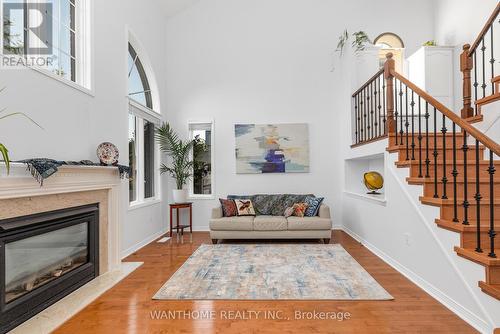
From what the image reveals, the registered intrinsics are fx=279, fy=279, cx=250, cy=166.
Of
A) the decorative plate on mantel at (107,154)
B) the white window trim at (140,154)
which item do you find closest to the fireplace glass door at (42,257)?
the decorative plate on mantel at (107,154)

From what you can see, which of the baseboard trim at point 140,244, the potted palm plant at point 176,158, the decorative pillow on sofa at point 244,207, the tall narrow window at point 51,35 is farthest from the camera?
the potted palm plant at point 176,158

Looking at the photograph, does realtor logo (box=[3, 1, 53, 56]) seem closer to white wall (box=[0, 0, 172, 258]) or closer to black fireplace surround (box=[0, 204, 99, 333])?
white wall (box=[0, 0, 172, 258])

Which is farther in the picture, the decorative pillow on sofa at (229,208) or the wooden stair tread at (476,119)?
the decorative pillow on sofa at (229,208)

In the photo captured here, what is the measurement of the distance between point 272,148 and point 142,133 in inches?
98.7

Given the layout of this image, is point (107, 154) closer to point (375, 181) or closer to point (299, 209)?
point (299, 209)

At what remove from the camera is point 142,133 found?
501 cm

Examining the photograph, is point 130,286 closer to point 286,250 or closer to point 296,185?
point 286,250

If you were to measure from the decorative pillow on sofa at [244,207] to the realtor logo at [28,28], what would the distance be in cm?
345

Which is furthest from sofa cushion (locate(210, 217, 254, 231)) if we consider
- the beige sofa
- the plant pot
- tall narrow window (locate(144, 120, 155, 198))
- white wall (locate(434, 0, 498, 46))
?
white wall (locate(434, 0, 498, 46))

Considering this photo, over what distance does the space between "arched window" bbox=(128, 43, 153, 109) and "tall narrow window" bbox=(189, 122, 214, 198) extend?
1043 millimetres

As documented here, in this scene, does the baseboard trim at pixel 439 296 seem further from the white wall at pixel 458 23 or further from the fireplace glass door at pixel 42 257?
the fireplace glass door at pixel 42 257

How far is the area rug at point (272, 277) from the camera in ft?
9.02

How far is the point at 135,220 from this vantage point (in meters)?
4.46

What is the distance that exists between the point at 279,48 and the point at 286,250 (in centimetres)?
408
